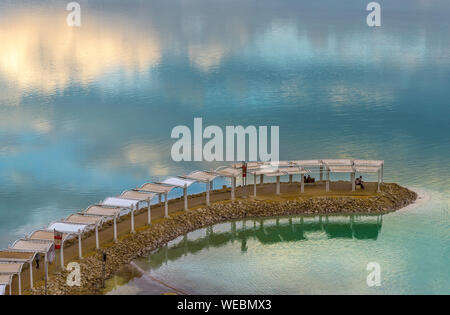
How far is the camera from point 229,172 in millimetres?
39125

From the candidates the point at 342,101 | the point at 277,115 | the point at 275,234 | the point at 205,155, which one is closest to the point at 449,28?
the point at 342,101

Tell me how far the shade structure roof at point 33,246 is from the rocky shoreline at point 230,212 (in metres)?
1.72

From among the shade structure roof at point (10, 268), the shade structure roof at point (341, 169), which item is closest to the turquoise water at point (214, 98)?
the shade structure roof at point (341, 169)

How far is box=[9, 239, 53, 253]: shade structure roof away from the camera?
3010cm

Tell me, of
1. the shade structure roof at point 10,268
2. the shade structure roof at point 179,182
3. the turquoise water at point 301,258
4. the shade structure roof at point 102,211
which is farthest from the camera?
the shade structure roof at point 179,182

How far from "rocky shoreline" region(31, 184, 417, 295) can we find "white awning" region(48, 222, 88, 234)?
123 centimetres

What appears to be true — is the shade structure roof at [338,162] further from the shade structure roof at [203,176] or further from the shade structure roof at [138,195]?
the shade structure roof at [138,195]

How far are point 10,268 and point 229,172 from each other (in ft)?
44.9

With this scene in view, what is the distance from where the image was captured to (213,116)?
5941cm

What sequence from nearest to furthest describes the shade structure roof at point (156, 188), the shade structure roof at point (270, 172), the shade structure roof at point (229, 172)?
the shade structure roof at point (156, 188), the shade structure roof at point (229, 172), the shade structure roof at point (270, 172)

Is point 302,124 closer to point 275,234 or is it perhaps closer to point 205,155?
point 205,155

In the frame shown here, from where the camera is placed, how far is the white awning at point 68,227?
Answer: 3181 centimetres

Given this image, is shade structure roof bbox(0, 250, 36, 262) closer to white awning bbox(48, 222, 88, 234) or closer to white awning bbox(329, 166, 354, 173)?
white awning bbox(48, 222, 88, 234)

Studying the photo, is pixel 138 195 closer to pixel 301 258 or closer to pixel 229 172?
pixel 229 172
